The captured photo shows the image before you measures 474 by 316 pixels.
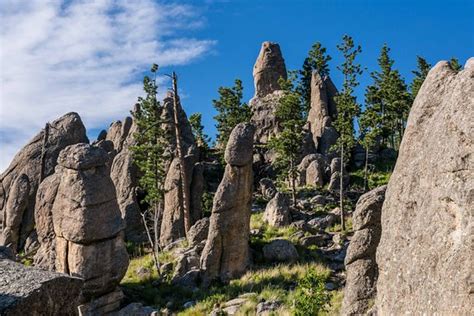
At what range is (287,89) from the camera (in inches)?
2157

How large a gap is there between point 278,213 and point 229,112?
909 inches

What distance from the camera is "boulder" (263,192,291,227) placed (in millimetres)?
34625

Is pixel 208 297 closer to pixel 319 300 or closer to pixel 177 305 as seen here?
pixel 177 305

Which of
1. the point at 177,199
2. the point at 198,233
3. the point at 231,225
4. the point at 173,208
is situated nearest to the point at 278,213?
the point at 198,233

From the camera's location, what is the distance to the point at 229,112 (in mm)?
56375

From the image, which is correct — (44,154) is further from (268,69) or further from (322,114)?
(268,69)

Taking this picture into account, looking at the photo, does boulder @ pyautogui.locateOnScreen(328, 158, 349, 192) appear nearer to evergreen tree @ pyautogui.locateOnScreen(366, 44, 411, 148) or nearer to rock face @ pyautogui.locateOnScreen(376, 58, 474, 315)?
evergreen tree @ pyautogui.locateOnScreen(366, 44, 411, 148)

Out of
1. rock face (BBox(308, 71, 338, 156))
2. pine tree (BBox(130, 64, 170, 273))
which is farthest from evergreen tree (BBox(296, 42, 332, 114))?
pine tree (BBox(130, 64, 170, 273))

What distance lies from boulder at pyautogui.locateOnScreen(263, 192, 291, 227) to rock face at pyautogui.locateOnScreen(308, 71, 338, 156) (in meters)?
21.5

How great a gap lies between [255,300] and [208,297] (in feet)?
9.08

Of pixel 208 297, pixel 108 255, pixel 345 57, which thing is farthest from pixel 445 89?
pixel 345 57

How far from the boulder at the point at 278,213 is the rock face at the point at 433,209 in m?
23.7

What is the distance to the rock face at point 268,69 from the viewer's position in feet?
253

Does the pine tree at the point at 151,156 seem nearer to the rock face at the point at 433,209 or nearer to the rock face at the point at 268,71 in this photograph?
the rock face at the point at 433,209
